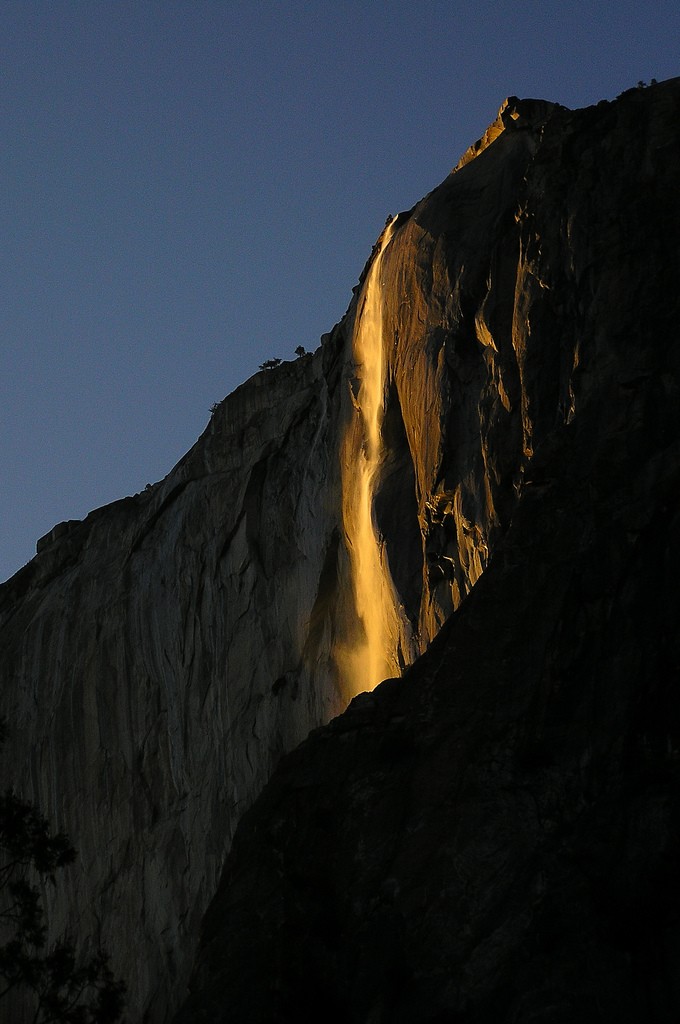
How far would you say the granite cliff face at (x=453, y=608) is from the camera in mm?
21094

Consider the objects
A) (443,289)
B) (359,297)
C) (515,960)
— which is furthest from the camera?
(359,297)

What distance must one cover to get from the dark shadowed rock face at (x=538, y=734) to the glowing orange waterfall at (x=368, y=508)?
350cm

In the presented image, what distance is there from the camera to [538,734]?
21609 mm

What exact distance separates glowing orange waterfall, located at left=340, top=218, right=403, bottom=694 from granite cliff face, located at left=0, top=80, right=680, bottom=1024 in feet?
Result: 0.28

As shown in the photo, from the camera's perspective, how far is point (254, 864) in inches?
914

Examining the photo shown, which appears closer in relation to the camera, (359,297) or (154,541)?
(359,297)

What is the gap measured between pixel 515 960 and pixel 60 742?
83.1 feet

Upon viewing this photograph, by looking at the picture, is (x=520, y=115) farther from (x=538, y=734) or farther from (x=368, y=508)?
(x=538, y=734)

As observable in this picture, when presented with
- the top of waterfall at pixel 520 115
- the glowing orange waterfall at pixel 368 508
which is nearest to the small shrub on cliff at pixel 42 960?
the glowing orange waterfall at pixel 368 508

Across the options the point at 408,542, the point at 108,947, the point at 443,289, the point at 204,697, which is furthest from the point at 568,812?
the point at 108,947

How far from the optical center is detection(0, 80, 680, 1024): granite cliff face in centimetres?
2109


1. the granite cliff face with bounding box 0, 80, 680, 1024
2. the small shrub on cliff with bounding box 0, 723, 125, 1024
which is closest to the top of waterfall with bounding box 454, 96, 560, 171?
the granite cliff face with bounding box 0, 80, 680, 1024

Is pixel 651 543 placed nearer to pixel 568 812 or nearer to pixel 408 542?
pixel 568 812

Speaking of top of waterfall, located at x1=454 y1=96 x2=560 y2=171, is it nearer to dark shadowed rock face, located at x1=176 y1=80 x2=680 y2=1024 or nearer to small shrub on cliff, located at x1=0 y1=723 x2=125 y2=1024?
dark shadowed rock face, located at x1=176 y1=80 x2=680 y2=1024
